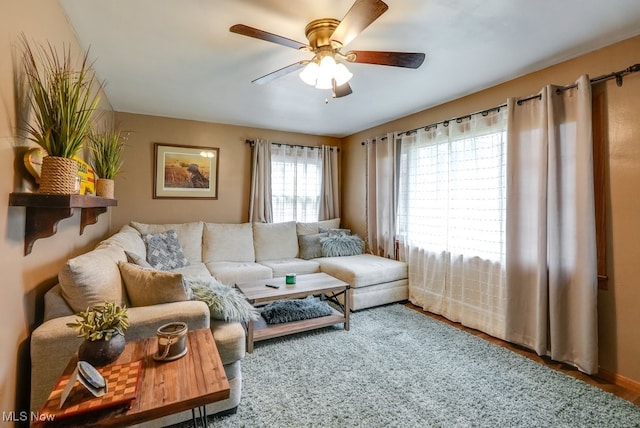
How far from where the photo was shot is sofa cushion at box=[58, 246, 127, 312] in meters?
1.55

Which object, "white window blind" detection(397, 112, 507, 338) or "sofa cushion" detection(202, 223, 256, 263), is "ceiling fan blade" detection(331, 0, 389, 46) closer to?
"white window blind" detection(397, 112, 507, 338)

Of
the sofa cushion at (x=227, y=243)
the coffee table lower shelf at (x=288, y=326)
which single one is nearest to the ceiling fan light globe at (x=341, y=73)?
the coffee table lower shelf at (x=288, y=326)

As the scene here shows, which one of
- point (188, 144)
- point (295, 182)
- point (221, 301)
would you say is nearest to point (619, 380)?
point (221, 301)

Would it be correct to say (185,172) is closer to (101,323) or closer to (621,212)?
(101,323)

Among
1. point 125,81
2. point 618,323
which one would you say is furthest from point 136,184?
point 618,323

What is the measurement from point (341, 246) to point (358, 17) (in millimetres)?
3122

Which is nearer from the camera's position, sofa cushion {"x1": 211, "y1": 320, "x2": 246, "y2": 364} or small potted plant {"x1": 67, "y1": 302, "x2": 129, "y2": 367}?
small potted plant {"x1": 67, "y1": 302, "x2": 129, "y2": 367}

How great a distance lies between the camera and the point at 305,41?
2.16 m

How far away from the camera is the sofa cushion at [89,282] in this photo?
5.09 ft

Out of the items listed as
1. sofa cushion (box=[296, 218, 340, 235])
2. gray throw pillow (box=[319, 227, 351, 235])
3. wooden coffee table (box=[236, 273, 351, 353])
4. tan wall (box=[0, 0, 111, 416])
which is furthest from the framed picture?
tan wall (box=[0, 0, 111, 416])

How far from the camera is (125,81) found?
2877mm

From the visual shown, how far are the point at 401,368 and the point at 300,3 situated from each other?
2.54 meters

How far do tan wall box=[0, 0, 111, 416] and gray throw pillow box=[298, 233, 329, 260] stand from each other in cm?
296

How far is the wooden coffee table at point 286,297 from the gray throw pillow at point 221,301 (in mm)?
496
